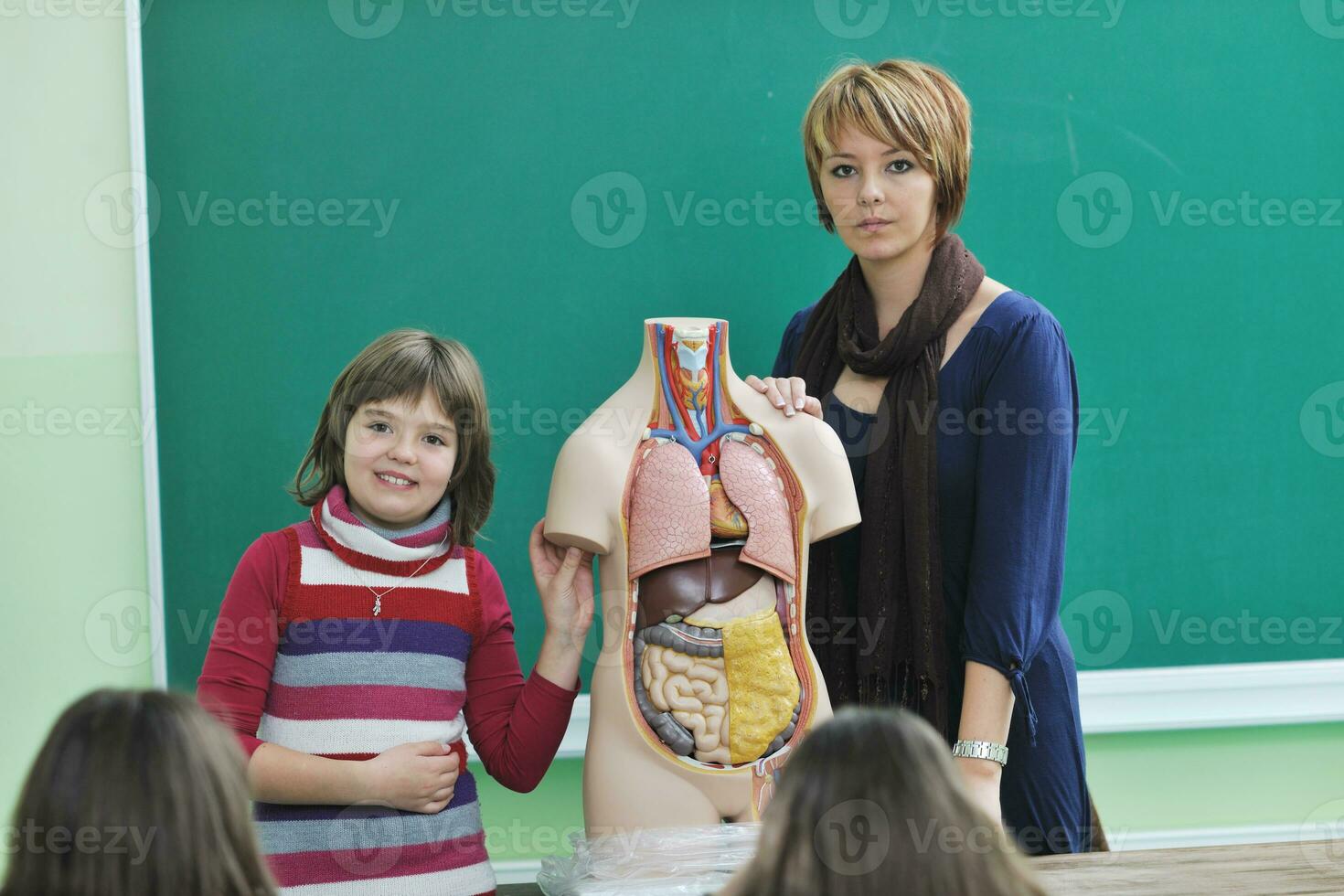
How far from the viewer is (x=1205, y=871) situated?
1621 millimetres

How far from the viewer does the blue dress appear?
2008mm

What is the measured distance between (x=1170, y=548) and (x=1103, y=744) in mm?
499

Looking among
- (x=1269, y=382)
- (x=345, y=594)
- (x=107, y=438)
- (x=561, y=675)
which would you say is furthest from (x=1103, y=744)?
(x=107, y=438)

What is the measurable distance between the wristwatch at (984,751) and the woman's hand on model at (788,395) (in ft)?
1.90

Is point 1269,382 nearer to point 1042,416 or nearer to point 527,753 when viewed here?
point 1042,416

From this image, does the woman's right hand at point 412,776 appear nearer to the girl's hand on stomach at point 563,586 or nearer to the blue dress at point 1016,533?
the girl's hand on stomach at point 563,586

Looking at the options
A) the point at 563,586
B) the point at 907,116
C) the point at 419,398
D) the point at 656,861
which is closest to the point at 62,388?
the point at 419,398

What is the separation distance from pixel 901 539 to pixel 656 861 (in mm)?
717

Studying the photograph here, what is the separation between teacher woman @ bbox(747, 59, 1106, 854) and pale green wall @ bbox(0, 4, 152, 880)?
4.96ft

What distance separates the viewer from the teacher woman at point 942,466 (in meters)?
2.01

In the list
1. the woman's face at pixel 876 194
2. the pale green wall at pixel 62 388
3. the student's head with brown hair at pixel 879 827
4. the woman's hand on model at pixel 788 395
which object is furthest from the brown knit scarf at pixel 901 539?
the pale green wall at pixel 62 388

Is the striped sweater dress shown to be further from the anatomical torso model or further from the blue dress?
the blue dress

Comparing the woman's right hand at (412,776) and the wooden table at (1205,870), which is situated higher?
the woman's right hand at (412,776)

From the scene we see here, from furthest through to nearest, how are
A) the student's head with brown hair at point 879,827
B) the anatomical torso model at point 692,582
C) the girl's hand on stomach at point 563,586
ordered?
the girl's hand on stomach at point 563,586
the anatomical torso model at point 692,582
the student's head with brown hair at point 879,827
